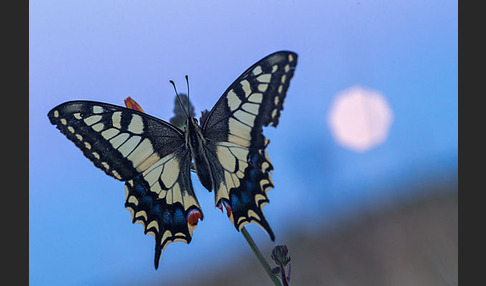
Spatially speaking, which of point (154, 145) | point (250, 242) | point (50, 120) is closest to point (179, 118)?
point (154, 145)

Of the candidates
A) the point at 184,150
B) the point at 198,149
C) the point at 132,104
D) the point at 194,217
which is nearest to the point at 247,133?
the point at 198,149

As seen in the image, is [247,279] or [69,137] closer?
[69,137]

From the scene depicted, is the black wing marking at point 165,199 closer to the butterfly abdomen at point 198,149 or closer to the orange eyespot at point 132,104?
the butterfly abdomen at point 198,149

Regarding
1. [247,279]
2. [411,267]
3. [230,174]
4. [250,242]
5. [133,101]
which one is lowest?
[247,279]

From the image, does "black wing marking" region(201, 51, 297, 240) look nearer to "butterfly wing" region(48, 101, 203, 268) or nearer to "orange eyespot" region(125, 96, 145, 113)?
"butterfly wing" region(48, 101, 203, 268)

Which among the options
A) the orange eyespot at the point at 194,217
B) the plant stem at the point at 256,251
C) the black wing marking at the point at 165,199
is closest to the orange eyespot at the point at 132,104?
the black wing marking at the point at 165,199

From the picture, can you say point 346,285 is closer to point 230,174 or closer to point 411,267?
point 411,267

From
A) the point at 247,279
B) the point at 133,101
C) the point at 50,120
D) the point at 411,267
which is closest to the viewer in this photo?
the point at 50,120

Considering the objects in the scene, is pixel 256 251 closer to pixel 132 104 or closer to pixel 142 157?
pixel 142 157
